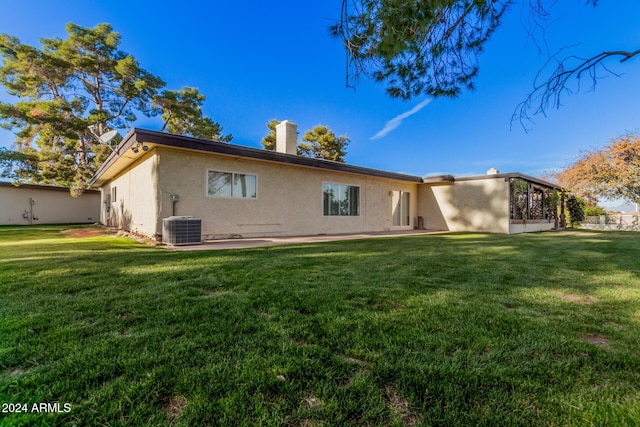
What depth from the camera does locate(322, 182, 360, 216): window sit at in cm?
1138

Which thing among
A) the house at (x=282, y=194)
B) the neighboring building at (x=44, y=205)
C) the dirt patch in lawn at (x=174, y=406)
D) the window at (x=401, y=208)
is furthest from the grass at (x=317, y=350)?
the neighboring building at (x=44, y=205)

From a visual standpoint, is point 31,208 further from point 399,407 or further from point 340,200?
point 399,407

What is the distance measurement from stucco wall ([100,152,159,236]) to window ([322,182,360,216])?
18.2 feet

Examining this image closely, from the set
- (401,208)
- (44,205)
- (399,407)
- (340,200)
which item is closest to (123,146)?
(340,200)

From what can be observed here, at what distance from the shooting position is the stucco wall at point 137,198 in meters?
8.05

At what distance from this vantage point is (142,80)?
1914cm

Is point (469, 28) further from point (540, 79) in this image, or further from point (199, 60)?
point (199, 60)

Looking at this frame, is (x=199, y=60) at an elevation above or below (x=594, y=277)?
above

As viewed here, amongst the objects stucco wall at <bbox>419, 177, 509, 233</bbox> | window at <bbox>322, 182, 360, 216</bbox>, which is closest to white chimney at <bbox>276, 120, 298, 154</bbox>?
window at <bbox>322, 182, 360, 216</bbox>

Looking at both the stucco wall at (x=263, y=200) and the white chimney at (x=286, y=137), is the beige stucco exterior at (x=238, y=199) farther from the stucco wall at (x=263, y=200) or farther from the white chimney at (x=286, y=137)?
the white chimney at (x=286, y=137)

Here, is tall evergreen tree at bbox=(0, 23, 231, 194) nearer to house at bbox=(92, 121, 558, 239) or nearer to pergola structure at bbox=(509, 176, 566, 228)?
house at bbox=(92, 121, 558, 239)

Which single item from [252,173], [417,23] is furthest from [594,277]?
[252,173]

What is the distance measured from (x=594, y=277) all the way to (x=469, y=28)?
149 inches

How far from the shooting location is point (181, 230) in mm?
7156
